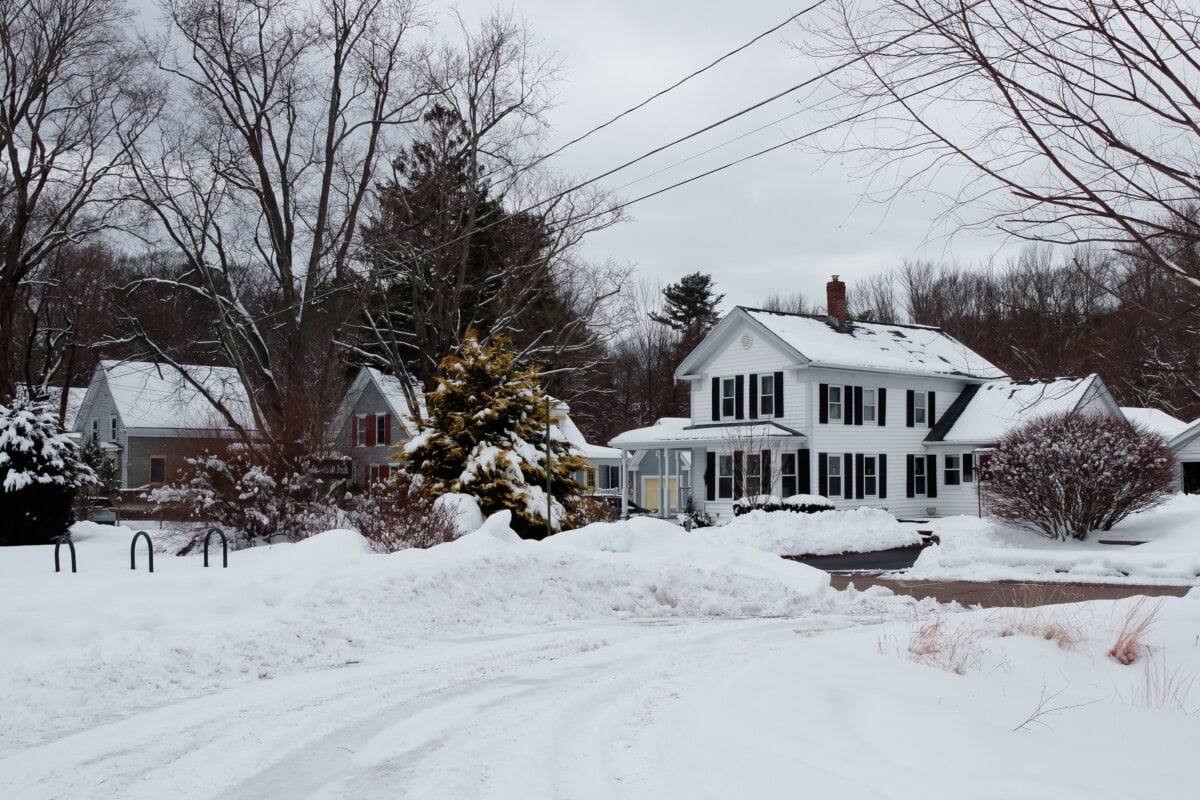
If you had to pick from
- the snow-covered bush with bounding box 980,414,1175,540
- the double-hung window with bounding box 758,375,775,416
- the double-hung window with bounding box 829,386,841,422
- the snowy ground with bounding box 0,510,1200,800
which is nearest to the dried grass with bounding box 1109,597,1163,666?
the snowy ground with bounding box 0,510,1200,800

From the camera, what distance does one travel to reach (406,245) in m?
32.0

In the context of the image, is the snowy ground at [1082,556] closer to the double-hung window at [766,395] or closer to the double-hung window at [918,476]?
the double-hung window at [766,395]

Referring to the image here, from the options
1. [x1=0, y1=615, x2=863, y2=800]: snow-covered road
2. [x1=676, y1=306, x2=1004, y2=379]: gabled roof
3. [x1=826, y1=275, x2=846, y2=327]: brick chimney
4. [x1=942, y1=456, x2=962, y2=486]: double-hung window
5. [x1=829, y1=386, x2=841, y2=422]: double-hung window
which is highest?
[x1=826, y1=275, x2=846, y2=327]: brick chimney

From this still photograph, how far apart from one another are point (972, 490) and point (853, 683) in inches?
1436

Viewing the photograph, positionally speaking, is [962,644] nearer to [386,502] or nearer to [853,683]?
[853,683]

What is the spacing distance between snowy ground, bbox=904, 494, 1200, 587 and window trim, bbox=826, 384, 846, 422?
13916 mm

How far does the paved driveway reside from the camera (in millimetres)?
16761

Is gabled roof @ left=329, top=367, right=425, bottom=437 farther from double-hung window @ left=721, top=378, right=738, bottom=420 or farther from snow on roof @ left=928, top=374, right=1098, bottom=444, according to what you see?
snow on roof @ left=928, top=374, right=1098, bottom=444

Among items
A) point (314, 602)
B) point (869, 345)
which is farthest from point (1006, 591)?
point (869, 345)

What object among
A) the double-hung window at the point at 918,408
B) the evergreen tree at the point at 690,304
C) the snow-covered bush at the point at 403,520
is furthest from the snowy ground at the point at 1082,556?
the evergreen tree at the point at 690,304

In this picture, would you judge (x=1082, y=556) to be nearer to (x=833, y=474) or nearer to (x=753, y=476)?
(x=753, y=476)

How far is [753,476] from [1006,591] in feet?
60.5

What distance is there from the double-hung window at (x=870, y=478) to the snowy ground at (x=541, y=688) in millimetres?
26195

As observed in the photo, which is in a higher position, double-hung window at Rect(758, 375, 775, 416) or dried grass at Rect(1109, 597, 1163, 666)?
double-hung window at Rect(758, 375, 775, 416)
